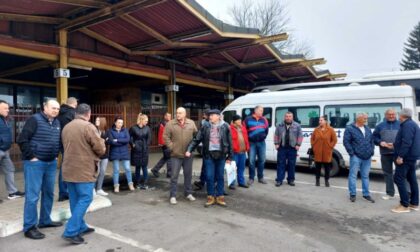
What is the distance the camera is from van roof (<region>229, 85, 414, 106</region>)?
7.49m

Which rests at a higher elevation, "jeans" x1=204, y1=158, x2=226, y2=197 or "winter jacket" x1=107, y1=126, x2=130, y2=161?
"winter jacket" x1=107, y1=126, x2=130, y2=161

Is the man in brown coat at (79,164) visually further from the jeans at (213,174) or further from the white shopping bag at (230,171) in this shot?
the white shopping bag at (230,171)

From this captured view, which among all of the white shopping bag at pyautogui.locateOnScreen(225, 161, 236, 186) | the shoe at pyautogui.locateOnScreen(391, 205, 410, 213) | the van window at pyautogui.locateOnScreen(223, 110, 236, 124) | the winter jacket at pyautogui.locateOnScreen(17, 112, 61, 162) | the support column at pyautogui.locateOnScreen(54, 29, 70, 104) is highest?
the support column at pyautogui.locateOnScreen(54, 29, 70, 104)

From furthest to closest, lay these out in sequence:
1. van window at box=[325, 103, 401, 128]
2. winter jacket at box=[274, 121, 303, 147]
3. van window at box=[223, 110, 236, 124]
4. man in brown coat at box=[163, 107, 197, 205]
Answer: van window at box=[223, 110, 236, 124], van window at box=[325, 103, 401, 128], winter jacket at box=[274, 121, 303, 147], man in brown coat at box=[163, 107, 197, 205]

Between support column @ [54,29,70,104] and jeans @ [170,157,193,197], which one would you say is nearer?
jeans @ [170,157,193,197]

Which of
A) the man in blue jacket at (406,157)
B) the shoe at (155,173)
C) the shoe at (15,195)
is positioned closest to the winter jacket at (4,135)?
the shoe at (15,195)

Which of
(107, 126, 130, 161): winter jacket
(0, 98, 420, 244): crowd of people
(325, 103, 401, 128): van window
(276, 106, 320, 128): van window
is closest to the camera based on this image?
(0, 98, 420, 244): crowd of people

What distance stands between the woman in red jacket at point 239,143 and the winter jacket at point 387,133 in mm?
2552

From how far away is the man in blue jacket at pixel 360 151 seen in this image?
583 centimetres

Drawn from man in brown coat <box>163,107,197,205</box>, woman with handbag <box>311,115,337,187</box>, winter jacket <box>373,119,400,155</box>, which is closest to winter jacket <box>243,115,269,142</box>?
woman with handbag <box>311,115,337,187</box>

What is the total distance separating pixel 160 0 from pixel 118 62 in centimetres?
397

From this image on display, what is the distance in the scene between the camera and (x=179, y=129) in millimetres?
5559

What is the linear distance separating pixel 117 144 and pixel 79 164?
2.49 meters

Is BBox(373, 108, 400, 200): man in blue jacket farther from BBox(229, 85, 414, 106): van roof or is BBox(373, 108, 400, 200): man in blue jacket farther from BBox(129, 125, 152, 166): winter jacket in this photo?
BBox(129, 125, 152, 166): winter jacket
